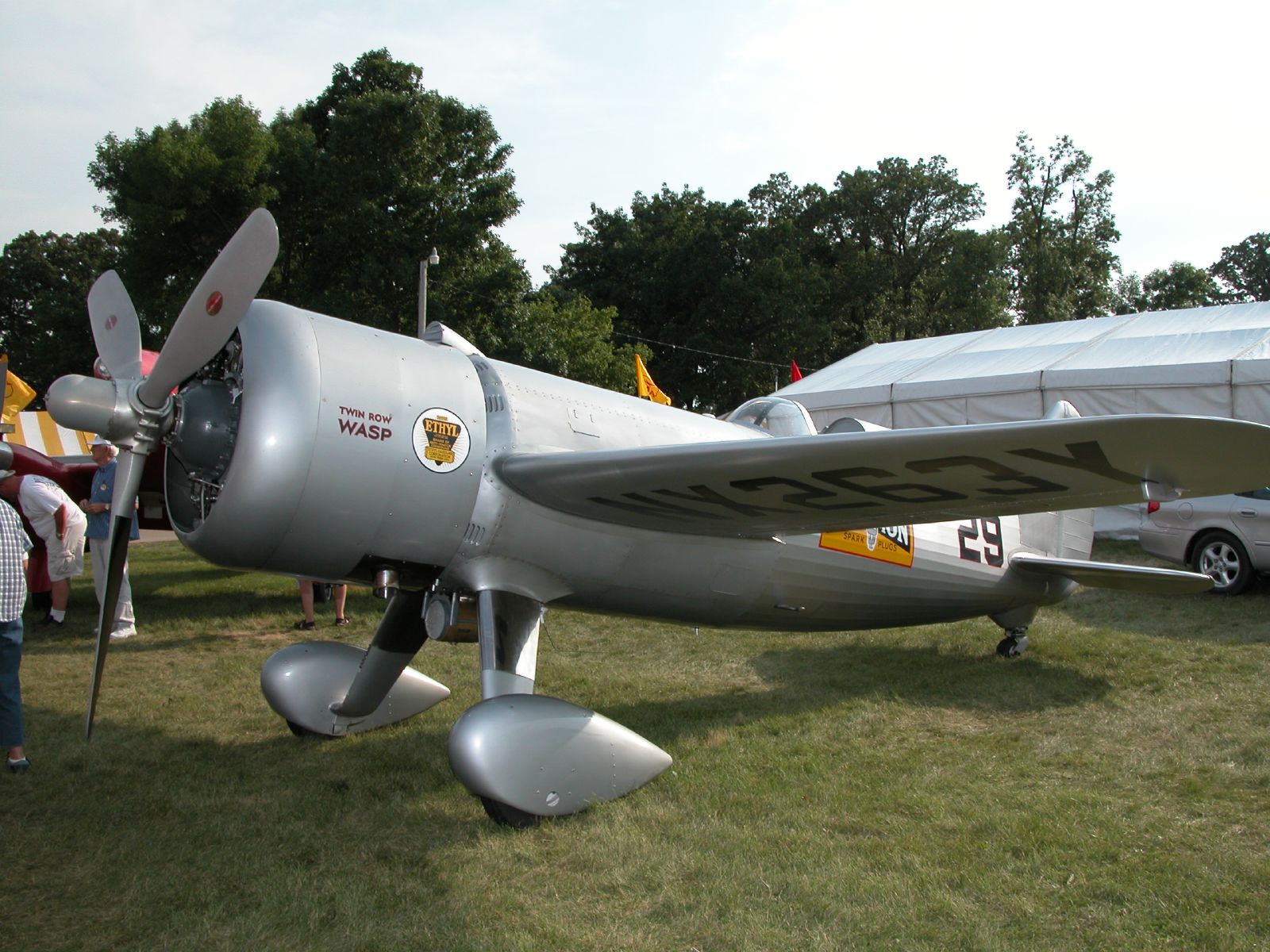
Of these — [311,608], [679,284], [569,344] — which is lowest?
[311,608]

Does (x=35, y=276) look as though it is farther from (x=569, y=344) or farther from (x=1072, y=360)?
(x=1072, y=360)

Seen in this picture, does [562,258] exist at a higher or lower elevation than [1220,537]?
higher

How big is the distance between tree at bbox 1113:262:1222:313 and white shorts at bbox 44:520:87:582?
54.4 m

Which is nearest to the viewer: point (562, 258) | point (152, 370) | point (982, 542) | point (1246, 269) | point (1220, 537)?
point (152, 370)

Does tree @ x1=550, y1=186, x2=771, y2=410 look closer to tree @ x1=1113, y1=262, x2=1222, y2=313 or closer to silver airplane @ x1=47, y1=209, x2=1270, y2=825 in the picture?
tree @ x1=1113, y1=262, x2=1222, y2=313

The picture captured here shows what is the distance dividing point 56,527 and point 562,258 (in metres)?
38.1

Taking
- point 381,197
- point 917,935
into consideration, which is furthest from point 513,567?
point 381,197

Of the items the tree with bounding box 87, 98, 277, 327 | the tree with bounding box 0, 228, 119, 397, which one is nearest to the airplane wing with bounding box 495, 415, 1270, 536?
the tree with bounding box 87, 98, 277, 327

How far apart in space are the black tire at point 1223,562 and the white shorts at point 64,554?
11873 mm

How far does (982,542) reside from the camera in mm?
6668

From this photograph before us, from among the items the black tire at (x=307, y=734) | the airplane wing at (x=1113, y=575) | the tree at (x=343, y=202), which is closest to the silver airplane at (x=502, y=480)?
the black tire at (x=307, y=734)

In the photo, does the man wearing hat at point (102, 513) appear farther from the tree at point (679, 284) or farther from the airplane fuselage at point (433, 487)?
the tree at point (679, 284)

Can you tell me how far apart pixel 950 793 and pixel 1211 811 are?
3.81ft

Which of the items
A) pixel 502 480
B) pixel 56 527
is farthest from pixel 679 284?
pixel 502 480
